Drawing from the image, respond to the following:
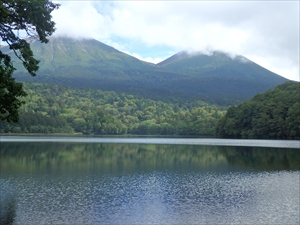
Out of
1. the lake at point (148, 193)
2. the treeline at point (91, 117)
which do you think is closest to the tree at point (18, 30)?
the lake at point (148, 193)

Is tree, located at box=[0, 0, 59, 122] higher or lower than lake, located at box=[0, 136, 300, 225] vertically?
higher

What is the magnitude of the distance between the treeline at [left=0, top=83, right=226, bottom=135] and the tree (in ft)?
346

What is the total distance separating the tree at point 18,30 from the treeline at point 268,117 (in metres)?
76.5

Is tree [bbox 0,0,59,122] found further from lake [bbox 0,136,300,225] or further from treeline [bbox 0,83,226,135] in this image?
treeline [bbox 0,83,226,135]

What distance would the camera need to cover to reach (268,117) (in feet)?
310

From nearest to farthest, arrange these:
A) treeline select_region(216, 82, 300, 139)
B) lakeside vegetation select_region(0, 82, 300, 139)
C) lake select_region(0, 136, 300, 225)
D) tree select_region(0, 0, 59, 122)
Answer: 1. tree select_region(0, 0, 59, 122)
2. lake select_region(0, 136, 300, 225)
3. treeline select_region(216, 82, 300, 139)
4. lakeside vegetation select_region(0, 82, 300, 139)

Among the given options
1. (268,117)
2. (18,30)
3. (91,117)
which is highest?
(18,30)

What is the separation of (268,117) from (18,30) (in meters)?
86.0

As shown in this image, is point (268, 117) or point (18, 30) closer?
point (18, 30)

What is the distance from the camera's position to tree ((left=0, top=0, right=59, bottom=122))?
49.6 feet

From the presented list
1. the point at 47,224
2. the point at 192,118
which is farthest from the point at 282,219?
the point at 192,118

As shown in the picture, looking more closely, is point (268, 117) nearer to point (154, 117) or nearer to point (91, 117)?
point (91, 117)

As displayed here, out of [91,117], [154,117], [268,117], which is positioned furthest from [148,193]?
[154,117]

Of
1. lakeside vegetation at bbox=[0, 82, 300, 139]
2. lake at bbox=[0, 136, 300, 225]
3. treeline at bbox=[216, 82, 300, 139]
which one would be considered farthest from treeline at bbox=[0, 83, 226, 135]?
lake at bbox=[0, 136, 300, 225]
